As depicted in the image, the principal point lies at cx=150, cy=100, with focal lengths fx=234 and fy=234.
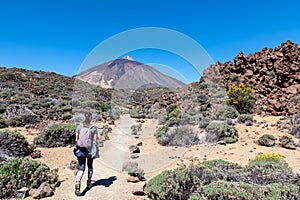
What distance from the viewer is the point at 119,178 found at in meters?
5.23

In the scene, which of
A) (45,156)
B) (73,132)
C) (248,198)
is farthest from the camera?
(73,132)

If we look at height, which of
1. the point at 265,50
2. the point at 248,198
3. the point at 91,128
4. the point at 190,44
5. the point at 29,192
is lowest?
the point at 29,192

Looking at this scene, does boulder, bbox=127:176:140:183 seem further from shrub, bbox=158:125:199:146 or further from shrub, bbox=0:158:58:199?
shrub, bbox=158:125:199:146

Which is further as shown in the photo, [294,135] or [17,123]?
[17,123]

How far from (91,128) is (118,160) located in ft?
9.61

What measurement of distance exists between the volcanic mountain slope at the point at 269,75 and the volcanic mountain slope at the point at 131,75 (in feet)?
18.4

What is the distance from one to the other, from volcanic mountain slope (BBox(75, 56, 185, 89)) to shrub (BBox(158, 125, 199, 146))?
7023mm

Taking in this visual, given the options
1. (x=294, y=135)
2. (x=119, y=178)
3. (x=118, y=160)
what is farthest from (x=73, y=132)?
(x=294, y=135)

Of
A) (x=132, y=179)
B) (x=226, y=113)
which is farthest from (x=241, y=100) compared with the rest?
(x=132, y=179)

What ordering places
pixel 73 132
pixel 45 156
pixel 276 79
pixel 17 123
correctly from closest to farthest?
pixel 45 156
pixel 73 132
pixel 17 123
pixel 276 79

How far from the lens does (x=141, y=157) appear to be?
7.47 meters

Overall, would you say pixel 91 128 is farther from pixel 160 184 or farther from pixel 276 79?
pixel 276 79

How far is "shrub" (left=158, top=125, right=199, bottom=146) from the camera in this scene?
345 inches

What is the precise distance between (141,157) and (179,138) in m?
2.12
